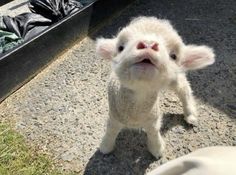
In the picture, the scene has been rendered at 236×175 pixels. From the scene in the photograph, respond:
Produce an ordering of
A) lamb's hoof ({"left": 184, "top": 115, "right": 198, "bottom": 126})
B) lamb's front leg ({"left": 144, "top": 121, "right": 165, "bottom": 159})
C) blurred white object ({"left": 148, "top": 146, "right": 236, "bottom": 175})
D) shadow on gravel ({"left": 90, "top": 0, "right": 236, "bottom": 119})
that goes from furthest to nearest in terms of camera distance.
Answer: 1. shadow on gravel ({"left": 90, "top": 0, "right": 236, "bottom": 119})
2. lamb's hoof ({"left": 184, "top": 115, "right": 198, "bottom": 126})
3. lamb's front leg ({"left": 144, "top": 121, "right": 165, "bottom": 159})
4. blurred white object ({"left": 148, "top": 146, "right": 236, "bottom": 175})

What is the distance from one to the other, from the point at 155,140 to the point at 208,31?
192 centimetres

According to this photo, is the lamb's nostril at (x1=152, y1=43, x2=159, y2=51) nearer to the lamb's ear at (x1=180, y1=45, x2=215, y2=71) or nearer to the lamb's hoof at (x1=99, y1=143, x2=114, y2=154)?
the lamb's ear at (x1=180, y1=45, x2=215, y2=71)

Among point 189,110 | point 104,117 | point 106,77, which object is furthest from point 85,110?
point 189,110

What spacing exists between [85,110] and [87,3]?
142cm

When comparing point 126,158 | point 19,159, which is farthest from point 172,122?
point 19,159

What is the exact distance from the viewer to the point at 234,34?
14.4 ft

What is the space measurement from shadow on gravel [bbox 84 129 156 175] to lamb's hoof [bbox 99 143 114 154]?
43 millimetres

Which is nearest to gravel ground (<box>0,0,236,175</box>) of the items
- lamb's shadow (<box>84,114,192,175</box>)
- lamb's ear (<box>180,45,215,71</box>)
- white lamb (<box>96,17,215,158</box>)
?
lamb's shadow (<box>84,114,192,175</box>)

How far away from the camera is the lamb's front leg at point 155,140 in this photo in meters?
2.92

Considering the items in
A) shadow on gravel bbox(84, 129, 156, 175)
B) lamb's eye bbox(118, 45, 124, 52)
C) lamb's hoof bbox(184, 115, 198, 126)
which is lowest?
shadow on gravel bbox(84, 129, 156, 175)

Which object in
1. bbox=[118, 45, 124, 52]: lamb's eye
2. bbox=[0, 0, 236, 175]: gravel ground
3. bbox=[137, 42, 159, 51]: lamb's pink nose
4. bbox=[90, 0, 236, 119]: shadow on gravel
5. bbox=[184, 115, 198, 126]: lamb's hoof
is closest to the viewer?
bbox=[137, 42, 159, 51]: lamb's pink nose

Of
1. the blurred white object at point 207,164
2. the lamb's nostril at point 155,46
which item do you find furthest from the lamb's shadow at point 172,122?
the blurred white object at point 207,164

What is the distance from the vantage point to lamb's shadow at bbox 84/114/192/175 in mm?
3092

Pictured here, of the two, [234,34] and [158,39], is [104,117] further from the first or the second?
[234,34]
